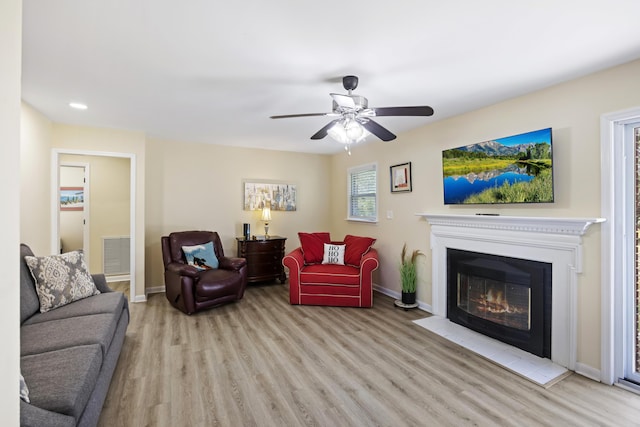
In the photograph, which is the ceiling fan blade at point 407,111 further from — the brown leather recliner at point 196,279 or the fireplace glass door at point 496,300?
the brown leather recliner at point 196,279

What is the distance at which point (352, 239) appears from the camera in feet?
15.4

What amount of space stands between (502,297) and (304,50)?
2.88m

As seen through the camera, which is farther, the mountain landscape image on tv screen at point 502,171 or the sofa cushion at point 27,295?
the mountain landscape image on tv screen at point 502,171

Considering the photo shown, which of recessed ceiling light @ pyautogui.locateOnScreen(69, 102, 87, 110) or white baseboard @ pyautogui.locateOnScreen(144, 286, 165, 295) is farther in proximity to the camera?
white baseboard @ pyautogui.locateOnScreen(144, 286, 165, 295)

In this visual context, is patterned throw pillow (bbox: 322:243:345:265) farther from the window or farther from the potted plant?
the potted plant

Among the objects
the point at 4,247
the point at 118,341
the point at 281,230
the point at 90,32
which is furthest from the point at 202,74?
the point at 281,230

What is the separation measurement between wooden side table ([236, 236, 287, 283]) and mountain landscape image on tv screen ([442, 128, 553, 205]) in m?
2.80

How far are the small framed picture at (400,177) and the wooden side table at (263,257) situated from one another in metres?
2.00

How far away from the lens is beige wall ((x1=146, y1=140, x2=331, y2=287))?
15.5 feet

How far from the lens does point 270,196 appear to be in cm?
548

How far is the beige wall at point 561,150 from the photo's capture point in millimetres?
2371

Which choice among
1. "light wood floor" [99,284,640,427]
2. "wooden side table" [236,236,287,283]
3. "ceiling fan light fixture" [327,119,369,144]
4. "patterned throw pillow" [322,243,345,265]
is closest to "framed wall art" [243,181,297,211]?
"wooden side table" [236,236,287,283]

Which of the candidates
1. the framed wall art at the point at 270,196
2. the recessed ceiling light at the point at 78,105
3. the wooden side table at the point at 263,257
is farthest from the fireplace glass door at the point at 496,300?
the recessed ceiling light at the point at 78,105

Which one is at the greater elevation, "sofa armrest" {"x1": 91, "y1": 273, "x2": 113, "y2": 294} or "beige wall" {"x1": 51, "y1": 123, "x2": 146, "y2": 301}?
"beige wall" {"x1": 51, "y1": 123, "x2": 146, "y2": 301}
